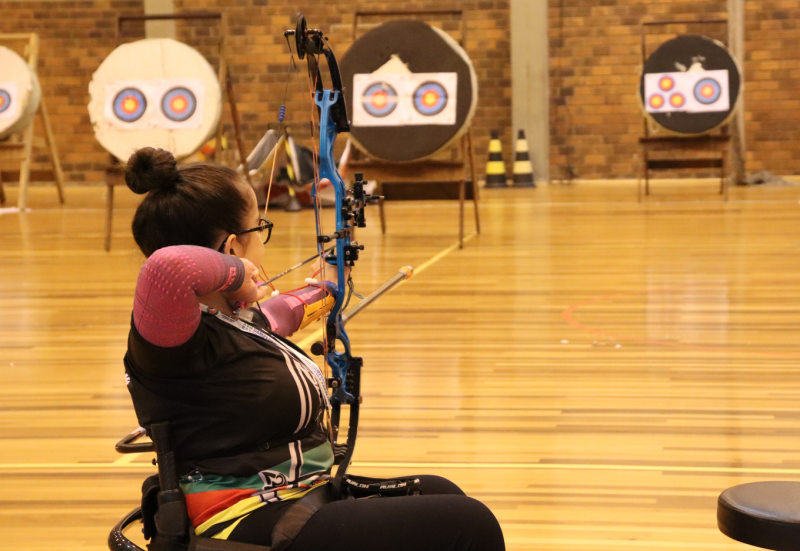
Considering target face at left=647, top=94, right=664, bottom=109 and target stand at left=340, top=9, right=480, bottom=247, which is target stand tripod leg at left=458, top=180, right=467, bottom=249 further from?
target face at left=647, top=94, right=664, bottom=109

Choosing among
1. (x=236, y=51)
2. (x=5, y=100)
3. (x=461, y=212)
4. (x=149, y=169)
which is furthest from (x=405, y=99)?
(x=236, y=51)

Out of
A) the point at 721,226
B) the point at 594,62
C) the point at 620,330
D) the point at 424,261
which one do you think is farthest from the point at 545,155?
the point at 620,330

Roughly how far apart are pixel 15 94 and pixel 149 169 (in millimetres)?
6072

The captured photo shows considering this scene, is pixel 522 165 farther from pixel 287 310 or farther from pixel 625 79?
pixel 287 310

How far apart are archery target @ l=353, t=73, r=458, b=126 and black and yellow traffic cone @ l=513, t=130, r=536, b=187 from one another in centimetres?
372

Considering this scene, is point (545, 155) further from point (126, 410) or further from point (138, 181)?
point (138, 181)

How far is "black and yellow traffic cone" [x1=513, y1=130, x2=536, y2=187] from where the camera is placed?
8500 millimetres

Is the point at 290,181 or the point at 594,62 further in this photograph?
the point at 594,62

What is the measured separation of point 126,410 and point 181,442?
0.97m

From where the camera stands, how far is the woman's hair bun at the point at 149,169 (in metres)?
1.03

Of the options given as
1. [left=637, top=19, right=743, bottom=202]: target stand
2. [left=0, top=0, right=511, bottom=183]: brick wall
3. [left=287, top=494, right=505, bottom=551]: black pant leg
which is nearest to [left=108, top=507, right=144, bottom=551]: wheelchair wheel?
[left=287, top=494, right=505, bottom=551]: black pant leg

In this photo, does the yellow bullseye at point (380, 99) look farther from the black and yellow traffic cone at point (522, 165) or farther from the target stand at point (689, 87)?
the black and yellow traffic cone at point (522, 165)

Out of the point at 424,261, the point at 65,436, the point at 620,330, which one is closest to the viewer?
the point at 65,436

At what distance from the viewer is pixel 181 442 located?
104 cm
